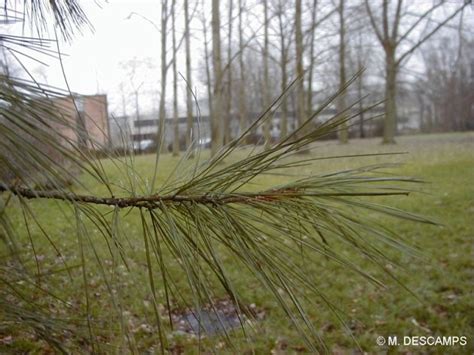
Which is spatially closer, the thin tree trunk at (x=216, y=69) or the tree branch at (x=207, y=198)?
the tree branch at (x=207, y=198)

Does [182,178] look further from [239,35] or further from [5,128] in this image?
[239,35]

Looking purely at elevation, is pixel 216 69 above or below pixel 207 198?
above

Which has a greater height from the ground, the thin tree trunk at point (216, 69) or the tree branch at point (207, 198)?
the thin tree trunk at point (216, 69)

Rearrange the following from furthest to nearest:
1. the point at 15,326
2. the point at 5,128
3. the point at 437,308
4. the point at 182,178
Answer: the point at 437,308 < the point at 182,178 < the point at 15,326 < the point at 5,128

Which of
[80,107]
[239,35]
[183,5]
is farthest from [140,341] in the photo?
[239,35]

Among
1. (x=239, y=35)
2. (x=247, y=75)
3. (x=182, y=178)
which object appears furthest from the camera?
(x=247, y=75)

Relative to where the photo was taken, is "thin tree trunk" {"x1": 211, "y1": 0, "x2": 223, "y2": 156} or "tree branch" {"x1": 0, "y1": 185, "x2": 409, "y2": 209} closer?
"tree branch" {"x1": 0, "y1": 185, "x2": 409, "y2": 209}

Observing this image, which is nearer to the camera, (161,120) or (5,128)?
(5,128)

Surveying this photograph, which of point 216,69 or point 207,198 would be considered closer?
point 207,198

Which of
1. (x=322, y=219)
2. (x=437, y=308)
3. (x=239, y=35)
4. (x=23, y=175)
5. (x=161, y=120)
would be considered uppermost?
(x=239, y=35)

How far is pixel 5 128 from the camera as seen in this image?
1.68ft

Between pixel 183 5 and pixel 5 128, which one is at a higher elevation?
pixel 183 5

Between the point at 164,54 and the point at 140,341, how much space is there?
11.7m

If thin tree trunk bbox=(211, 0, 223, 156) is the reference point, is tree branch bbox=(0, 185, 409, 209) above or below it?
below
